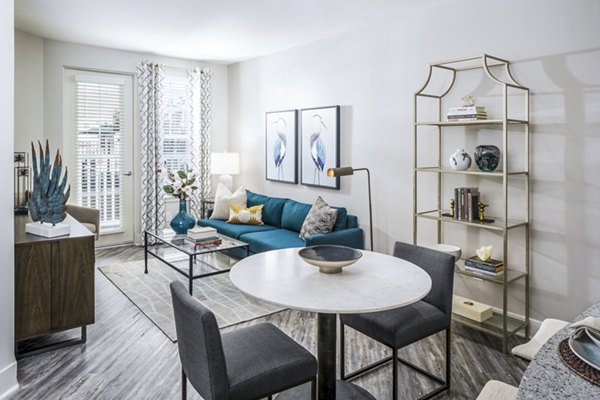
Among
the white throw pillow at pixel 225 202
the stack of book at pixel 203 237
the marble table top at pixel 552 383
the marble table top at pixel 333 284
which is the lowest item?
the stack of book at pixel 203 237

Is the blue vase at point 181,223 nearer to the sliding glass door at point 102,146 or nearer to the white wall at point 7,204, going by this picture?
the sliding glass door at point 102,146

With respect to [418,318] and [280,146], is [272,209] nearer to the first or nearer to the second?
[280,146]

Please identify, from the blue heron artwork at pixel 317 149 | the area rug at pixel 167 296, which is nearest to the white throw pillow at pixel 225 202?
the area rug at pixel 167 296

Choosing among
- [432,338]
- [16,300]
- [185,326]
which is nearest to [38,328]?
[16,300]

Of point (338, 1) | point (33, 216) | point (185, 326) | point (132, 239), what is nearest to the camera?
point (185, 326)

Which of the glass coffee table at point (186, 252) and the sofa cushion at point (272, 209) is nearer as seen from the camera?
the glass coffee table at point (186, 252)

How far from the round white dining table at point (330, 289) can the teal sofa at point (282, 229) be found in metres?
1.77

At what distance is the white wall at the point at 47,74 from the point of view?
5066 mm

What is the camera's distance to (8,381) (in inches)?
95.3

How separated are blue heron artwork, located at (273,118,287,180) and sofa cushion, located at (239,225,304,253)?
1.06 m

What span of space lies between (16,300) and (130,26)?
3141 mm

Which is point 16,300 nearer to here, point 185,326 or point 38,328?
point 38,328

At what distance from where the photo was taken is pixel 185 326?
173 centimetres

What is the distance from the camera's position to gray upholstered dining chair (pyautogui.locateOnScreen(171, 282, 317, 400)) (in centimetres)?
160
